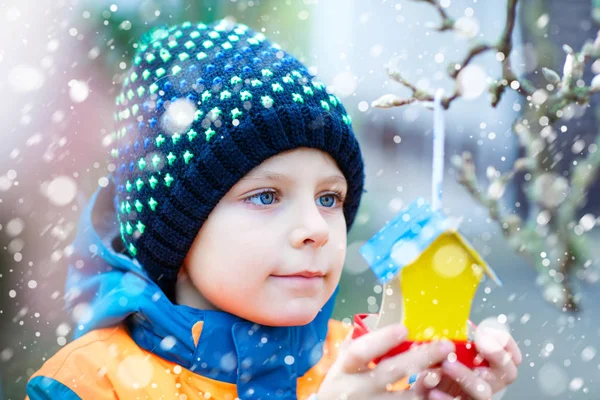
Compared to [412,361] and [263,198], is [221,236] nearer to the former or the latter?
[263,198]

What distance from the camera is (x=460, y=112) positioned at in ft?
7.00

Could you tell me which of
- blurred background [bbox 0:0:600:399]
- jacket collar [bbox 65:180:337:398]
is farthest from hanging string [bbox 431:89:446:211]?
blurred background [bbox 0:0:600:399]

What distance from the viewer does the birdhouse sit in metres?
0.88

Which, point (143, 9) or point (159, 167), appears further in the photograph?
point (143, 9)

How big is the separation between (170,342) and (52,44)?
0.99 metres

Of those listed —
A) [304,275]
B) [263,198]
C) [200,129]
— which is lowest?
[304,275]

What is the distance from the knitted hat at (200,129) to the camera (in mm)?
1113

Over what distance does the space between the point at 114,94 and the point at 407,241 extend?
112 centimetres

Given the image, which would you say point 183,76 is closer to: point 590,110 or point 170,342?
point 170,342

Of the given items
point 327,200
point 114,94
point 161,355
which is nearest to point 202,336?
point 161,355

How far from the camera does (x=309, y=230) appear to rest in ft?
3.48

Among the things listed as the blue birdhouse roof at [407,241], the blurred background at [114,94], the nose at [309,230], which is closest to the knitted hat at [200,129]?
the nose at [309,230]

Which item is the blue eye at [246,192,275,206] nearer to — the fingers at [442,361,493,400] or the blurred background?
the fingers at [442,361,493,400]

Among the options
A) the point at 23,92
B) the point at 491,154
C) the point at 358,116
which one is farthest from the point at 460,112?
the point at 23,92
